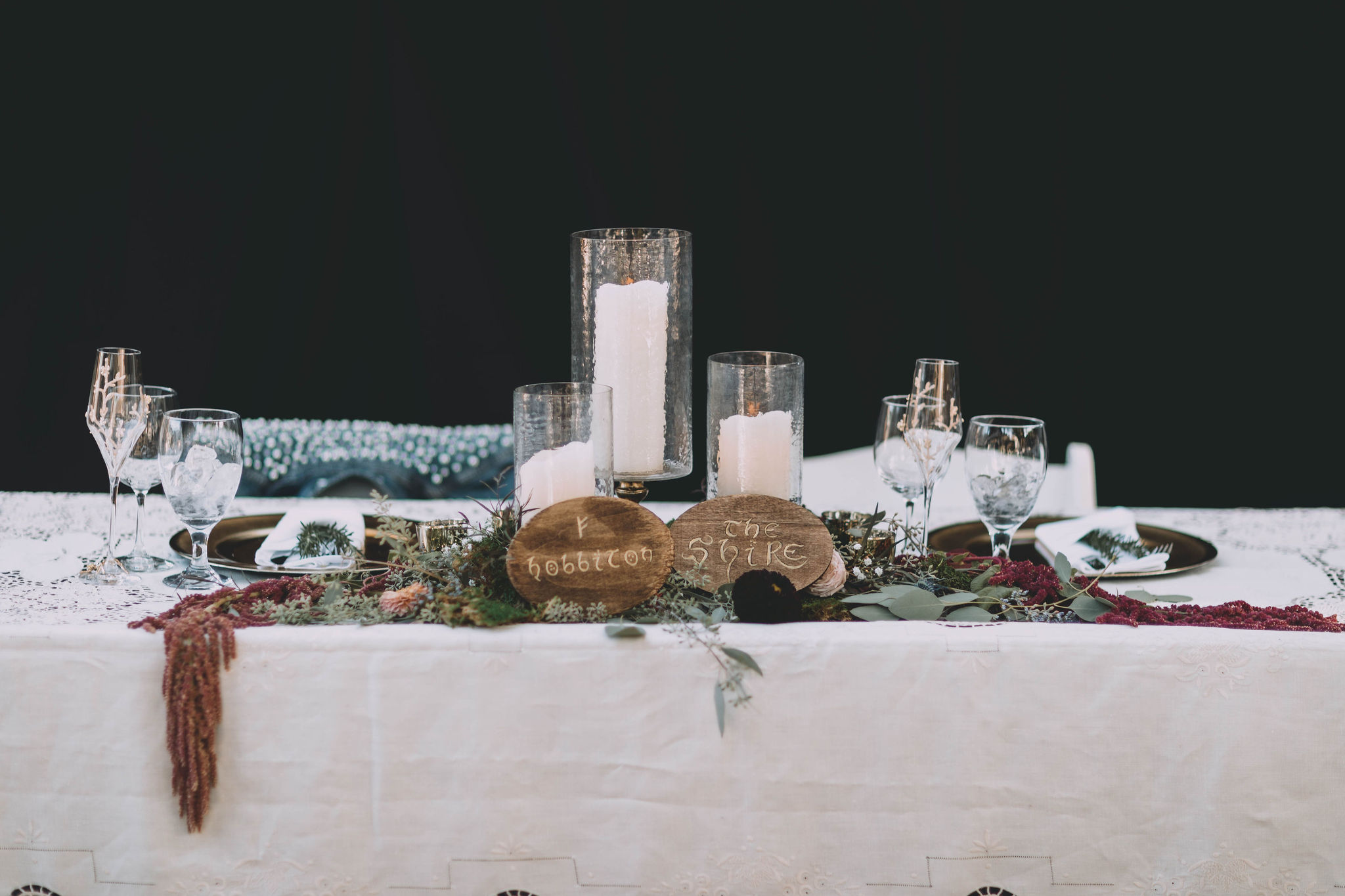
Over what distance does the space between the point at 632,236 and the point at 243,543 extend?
61 cm

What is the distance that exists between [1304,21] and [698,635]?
274cm

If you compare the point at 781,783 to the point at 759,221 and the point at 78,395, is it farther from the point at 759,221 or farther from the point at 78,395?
the point at 78,395

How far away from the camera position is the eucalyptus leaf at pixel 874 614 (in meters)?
1.04

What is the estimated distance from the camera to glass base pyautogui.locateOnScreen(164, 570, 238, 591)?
46.9 inches

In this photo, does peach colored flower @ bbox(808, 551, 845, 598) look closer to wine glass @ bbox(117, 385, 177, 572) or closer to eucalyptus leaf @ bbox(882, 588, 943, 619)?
eucalyptus leaf @ bbox(882, 588, 943, 619)

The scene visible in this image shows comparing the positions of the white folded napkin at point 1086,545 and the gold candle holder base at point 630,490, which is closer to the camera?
the gold candle holder base at point 630,490

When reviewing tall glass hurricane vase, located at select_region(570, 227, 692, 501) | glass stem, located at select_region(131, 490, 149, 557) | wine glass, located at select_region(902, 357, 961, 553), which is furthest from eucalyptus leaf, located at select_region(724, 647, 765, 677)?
glass stem, located at select_region(131, 490, 149, 557)

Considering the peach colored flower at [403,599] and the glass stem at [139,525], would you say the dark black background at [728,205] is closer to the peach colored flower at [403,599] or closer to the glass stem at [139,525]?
the glass stem at [139,525]

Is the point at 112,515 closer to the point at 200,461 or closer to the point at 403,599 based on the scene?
the point at 200,461

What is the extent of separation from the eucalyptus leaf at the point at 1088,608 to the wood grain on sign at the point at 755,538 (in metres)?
0.23

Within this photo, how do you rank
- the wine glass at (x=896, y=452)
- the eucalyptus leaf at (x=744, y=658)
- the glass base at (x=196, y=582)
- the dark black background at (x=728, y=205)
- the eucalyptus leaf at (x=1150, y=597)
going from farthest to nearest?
the dark black background at (x=728, y=205)
the wine glass at (x=896, y=452)
the glass base at (x=196, y=582)
the eucalyptus leaf at (x=1150, y=597)
the eucalyptus leaf at (x=744, y=658)

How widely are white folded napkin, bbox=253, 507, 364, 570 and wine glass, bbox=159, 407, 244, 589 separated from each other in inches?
4.7

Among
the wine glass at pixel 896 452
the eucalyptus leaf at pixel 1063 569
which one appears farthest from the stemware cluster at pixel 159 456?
the eucalyptus leaf at pixel 1063 569

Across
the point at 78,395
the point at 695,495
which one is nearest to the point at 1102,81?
the point at 695,495
